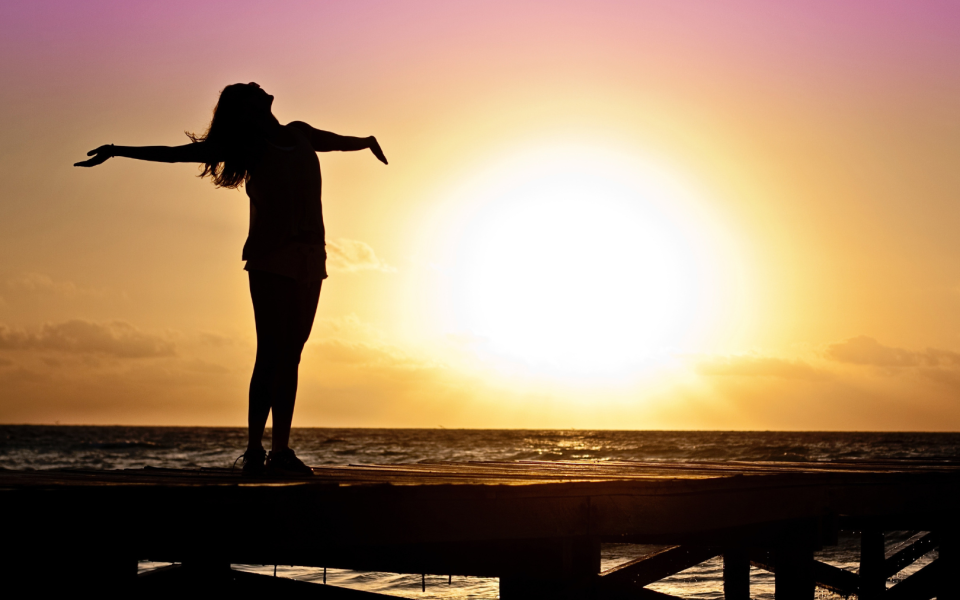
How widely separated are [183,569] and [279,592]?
664mm

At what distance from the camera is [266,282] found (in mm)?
4723

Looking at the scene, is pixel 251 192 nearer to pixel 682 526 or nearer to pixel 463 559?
pixel 463 559

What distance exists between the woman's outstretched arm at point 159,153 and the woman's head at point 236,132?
49mm

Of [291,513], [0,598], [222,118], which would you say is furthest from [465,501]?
[222,118]

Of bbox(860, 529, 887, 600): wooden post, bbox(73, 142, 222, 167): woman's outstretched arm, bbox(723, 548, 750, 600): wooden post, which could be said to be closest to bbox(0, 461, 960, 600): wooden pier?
bbox(723, 548, 750, 600): wooden post

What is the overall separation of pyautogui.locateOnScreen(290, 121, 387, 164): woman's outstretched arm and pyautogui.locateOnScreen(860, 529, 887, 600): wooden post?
6.80m

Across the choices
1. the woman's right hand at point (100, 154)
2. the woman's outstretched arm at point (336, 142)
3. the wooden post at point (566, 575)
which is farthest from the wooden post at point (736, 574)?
the woman's right hand at point (100, 154)

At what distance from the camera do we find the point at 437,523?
4.08 m

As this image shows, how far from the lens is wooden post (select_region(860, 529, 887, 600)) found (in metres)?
9.35

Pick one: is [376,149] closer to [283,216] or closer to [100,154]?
[283,216]

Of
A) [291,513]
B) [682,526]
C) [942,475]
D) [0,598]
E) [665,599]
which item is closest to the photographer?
[0,598]

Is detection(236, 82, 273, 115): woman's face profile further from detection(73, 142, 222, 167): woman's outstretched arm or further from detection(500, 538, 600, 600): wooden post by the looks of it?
detection(500, 538, 600, 600): wooden post

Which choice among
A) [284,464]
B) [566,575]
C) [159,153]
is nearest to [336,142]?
[159,153]

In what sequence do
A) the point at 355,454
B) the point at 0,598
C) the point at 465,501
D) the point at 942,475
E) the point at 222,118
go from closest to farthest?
the point at 0,598 → the point at 465,501 → the point at 222,118 → the point at 942,475 → the point at 355,454
